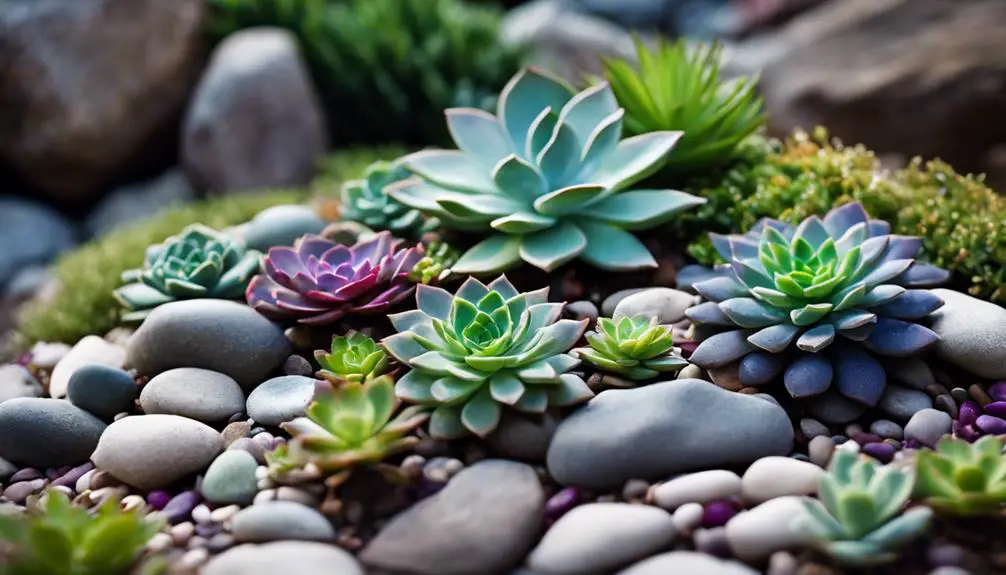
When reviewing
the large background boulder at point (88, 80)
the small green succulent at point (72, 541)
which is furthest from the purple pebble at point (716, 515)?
the large background boulder at point (88, 80)

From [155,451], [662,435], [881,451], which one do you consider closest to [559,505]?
[662,435]

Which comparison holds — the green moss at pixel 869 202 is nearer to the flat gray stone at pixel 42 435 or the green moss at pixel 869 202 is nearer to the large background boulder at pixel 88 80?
the flat gray stone at pixel 42 435

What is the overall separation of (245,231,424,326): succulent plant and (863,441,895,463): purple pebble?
1.30m

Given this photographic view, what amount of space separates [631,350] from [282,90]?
3569 millimetres

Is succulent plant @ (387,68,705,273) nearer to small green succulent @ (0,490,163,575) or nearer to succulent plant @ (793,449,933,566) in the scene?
succulent plant @ (793,449,933,566)

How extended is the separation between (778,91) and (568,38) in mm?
1524

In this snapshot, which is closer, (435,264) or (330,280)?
(330,280)

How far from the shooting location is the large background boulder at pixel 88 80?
5.28 metres

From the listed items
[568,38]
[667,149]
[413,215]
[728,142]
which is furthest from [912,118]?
[413,215]

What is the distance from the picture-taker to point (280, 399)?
91.8 inches

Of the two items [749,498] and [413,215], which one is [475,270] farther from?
[749,498]

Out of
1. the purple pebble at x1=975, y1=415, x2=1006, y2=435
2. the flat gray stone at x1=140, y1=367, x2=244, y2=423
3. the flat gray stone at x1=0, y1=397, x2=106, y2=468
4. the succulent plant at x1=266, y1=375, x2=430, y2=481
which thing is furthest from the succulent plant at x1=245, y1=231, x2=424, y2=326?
the purple pebble at x1=975, y1=415, x2=1006, y2=435

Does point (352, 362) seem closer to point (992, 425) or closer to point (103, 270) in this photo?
point (992, 425)

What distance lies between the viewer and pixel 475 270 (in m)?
2.61
